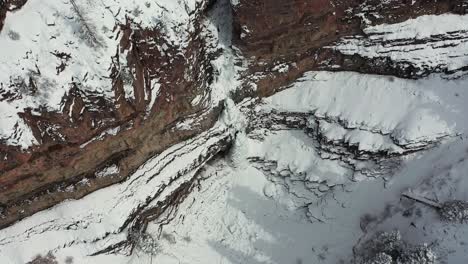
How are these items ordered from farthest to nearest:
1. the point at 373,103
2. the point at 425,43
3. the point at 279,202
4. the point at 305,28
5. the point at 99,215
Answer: the point at 279,202 → the point at 373,103 → the point at 425,43 → the point at 305,28 → the point at 99,215

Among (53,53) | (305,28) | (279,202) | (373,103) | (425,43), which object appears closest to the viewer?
(53,53)

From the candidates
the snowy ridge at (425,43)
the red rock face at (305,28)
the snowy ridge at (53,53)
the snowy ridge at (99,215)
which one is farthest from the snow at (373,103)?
the snowy ridge at (53,53)

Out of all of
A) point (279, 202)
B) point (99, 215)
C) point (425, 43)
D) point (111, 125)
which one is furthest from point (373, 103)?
point (99, 215)

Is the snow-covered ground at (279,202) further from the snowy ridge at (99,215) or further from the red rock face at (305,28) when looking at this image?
the red rock face at (305,28)

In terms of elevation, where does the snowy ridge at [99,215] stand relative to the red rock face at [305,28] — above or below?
below

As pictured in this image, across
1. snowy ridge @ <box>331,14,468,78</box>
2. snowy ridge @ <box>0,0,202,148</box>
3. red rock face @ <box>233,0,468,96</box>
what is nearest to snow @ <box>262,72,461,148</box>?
red rock face @ <box>233,0,468,96</box>

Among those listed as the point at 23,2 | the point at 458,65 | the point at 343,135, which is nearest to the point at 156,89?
the point at 23,2

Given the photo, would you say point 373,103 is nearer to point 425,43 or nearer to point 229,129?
point 425,43

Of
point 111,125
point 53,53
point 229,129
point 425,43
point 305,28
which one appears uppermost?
point 53,53

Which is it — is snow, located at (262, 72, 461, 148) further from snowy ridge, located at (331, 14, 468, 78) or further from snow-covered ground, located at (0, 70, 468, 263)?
snowy ridge, located at (331, 14, 468, 78)
